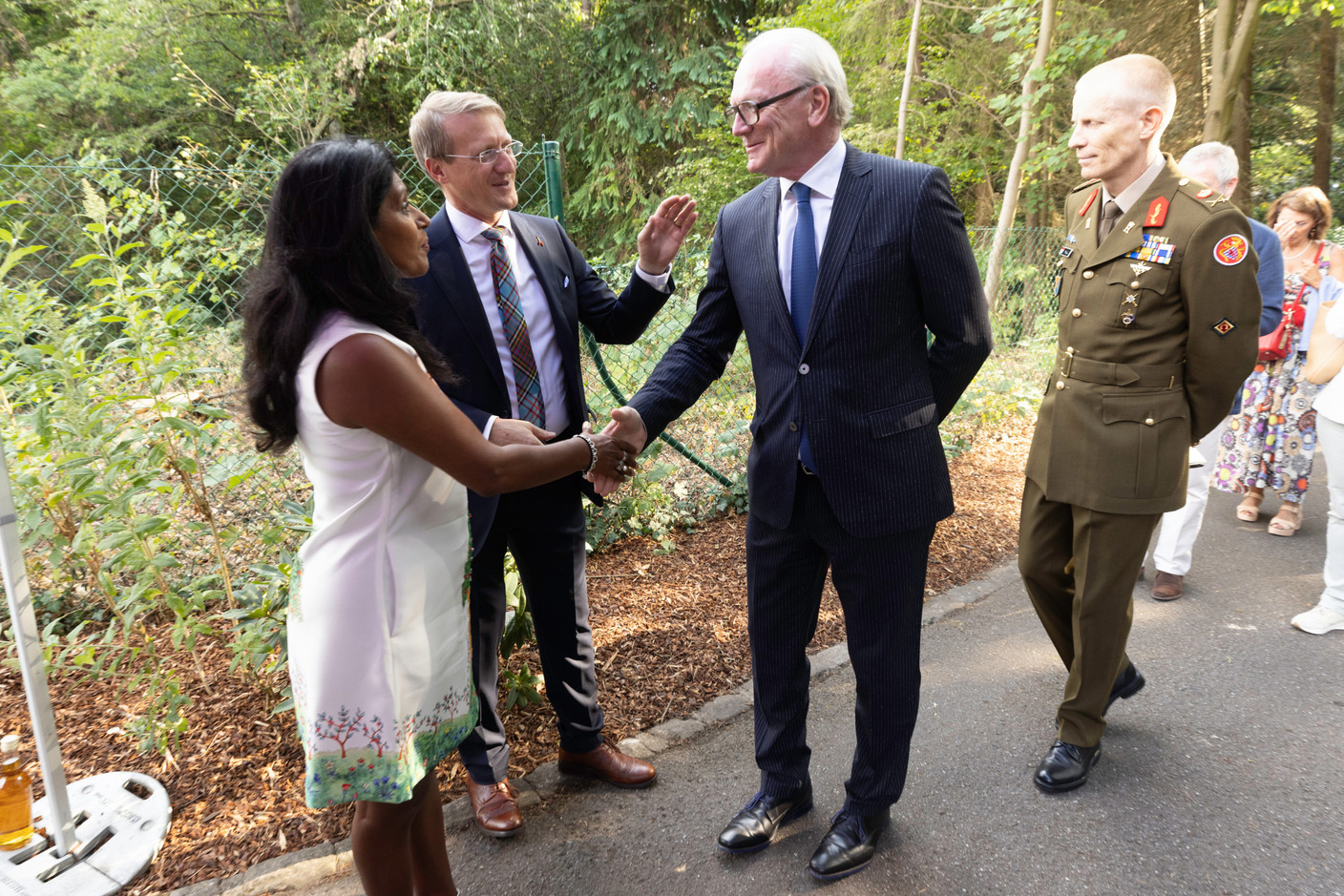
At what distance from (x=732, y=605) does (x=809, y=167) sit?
96.3 inches

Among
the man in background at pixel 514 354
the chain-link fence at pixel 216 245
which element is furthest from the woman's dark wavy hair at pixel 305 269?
the chain-link fence at pixel 216 245

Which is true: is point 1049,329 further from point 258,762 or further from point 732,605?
point 258,762

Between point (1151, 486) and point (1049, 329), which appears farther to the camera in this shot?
point (1049, 329)

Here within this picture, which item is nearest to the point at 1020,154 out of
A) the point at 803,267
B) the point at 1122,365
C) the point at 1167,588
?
the point at 1167,588

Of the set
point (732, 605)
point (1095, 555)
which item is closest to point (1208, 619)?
point (1095, 555)

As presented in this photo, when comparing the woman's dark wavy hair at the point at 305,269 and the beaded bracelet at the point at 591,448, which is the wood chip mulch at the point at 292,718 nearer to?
the beaded bracelet at the point at 591,448

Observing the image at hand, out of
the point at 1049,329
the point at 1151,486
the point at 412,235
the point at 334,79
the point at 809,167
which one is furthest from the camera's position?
the point at 334,79

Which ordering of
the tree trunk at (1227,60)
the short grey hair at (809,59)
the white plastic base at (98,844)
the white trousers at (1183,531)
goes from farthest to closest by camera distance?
1. the tree trunk at (1227,60)
2. the white trousers at (1183,531)
3. the white plastic base at (98,844)
4. the short grey hair at (809,59)

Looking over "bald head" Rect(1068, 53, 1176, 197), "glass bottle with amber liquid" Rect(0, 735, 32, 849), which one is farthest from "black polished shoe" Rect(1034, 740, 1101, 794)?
"glass bottle with amber liquid" Rect(0, 735, 32, 849)

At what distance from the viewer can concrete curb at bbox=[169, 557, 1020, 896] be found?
2371 millimetres

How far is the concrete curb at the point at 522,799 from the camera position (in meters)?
2.37

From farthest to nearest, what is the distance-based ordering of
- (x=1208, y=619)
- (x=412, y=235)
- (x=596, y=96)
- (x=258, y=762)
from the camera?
(x=596, y=96), (x=1208, y=619), (x=258, y=762), (x=412, y=235)

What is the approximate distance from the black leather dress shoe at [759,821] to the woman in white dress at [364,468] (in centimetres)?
103

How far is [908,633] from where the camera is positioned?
2334 mm
